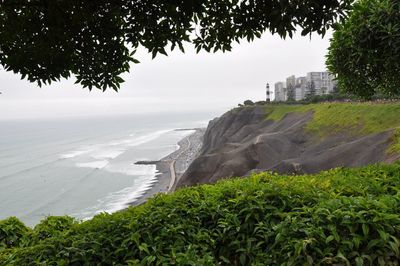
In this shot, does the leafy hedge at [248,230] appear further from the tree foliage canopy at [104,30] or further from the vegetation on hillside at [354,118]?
the vegetation on hillside at [354,118]

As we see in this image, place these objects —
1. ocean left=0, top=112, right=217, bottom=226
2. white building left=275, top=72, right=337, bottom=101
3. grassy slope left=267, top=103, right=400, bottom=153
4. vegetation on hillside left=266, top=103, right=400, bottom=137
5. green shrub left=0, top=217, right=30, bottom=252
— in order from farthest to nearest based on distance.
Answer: white building left=275, top=72, right=337, bottom=101
ocean left=0, top=112, right=217, bottom=226
vegetation on hillside left=266, top=103, right=400, bottom=137
grassy slope left=267, top=103, right=400, bottom=153
green shrub left=0, top=217, right=30, bottom=252

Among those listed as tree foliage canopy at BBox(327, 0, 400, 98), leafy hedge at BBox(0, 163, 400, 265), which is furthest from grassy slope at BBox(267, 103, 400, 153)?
leafy hedge at BBox(0, 163, 400, 265)

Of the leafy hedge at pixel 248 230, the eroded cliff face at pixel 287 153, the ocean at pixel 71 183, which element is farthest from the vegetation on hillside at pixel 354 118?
the leafy hedge at pixel 248 230

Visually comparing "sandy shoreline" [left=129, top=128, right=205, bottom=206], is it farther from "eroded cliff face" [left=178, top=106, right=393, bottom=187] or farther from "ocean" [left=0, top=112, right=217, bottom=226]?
"eroded cliff face" [left=178, top=106, right=393, bottom=187]

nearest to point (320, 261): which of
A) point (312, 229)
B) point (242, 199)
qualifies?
point (312, 229)

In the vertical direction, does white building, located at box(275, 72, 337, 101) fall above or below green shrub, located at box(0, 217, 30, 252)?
above

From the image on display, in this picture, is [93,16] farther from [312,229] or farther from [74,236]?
[312,229]
